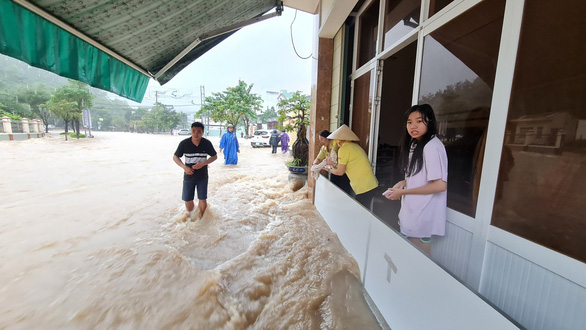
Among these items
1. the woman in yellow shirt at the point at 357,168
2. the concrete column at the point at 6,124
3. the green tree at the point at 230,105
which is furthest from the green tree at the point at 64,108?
the woman in yellow shirt at the point at 357,168

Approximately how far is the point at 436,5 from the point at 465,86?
926mm

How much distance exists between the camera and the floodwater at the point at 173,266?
2.15 m

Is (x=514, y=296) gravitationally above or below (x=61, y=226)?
above

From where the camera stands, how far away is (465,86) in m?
1.90

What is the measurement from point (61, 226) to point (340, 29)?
641 centimetres

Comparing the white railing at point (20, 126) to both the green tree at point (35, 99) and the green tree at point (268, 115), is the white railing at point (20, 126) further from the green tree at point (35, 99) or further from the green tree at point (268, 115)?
the green tree at point (268, 115)

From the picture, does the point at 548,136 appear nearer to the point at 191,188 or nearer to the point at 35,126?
the point at 191,188

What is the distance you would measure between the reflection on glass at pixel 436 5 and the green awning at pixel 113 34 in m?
2.67

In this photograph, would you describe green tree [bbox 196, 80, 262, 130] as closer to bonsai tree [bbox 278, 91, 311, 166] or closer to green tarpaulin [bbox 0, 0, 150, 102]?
bonsai tree [bbox 278, 91, 311, 166]

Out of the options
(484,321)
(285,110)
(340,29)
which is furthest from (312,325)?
(285,110)

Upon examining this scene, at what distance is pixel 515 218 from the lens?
139 cm

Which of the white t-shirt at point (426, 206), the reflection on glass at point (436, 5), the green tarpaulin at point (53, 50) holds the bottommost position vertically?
the white t-shirt at point (426, 206)

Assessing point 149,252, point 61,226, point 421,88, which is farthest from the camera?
point 61,226

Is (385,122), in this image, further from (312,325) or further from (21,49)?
(21,49)
